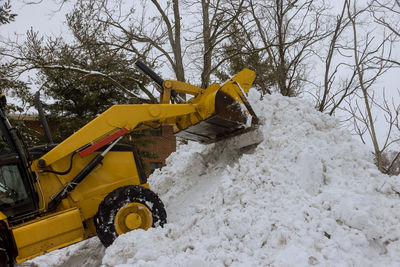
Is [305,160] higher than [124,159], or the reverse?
[124,159]

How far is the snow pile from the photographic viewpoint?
3152 millimetres

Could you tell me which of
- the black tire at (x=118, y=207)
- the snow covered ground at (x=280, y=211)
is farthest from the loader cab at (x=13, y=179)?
the snow covered ground at (x=280, y=211)

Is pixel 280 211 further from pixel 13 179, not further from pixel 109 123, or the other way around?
pixel 13 179

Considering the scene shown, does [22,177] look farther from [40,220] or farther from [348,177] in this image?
[348,177]

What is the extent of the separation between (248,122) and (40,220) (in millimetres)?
3347

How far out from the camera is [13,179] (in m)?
3.83

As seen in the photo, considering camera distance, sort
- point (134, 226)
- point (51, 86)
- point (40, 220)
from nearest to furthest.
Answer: point (40, 220) < point (134, 226) < point (51, 86)

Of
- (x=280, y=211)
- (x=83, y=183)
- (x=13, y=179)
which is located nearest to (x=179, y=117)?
(x=83, y=183)

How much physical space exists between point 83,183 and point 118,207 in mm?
703

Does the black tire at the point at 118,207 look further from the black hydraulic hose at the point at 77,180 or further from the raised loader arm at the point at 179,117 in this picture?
the raised loader arm at the point at 179,117

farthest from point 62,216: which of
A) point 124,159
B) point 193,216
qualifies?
point 193,216

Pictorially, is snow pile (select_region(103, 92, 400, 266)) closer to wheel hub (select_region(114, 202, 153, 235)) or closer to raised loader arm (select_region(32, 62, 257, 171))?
wheel hub (select_region(114, 202, 153, 235))

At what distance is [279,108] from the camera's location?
5965 mm

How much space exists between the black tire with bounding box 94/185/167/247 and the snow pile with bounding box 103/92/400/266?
325 millimetres
